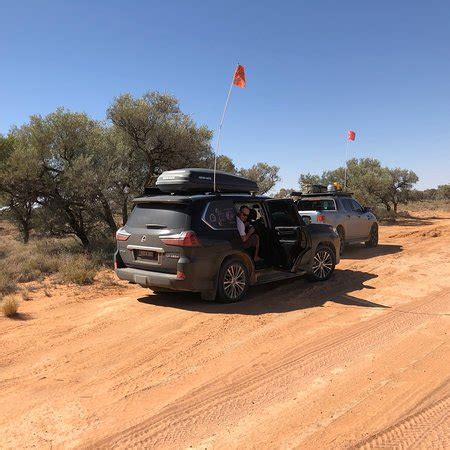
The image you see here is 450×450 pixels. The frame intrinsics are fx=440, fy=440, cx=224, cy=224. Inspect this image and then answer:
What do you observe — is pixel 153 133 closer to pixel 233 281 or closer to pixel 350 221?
pixel 350 221

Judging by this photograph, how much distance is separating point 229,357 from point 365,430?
192cm

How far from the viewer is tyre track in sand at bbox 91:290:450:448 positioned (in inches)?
137

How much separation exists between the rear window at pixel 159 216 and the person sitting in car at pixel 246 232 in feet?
3.52

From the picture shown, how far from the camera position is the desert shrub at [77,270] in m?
9.38

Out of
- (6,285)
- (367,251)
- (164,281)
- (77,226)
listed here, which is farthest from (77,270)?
(367,251)

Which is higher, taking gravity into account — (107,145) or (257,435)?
(107,145)

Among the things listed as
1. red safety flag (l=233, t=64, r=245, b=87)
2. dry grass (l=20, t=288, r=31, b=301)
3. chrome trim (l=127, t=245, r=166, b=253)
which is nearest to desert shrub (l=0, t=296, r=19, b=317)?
dry grass (l=20, t=288, r=31, b=301)

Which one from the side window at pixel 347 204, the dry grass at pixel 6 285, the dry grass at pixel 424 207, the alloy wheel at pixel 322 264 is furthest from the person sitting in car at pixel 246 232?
the dry grass at pixel 424 207

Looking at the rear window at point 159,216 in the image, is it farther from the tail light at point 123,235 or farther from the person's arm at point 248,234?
the person's arm at point 248,234

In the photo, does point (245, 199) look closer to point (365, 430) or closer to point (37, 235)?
point (365, 430)

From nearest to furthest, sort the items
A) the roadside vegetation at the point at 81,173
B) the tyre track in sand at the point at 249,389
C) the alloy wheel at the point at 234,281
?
1. the tyre track in sand at the point at 249,389
2. the alloy wheel at the point at 234,281
3. the roadside vegetation at the point at 81,173

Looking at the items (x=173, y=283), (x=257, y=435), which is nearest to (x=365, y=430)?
(x=257, y=435)

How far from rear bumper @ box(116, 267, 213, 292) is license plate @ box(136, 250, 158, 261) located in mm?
215

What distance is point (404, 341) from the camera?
5.44 meters
